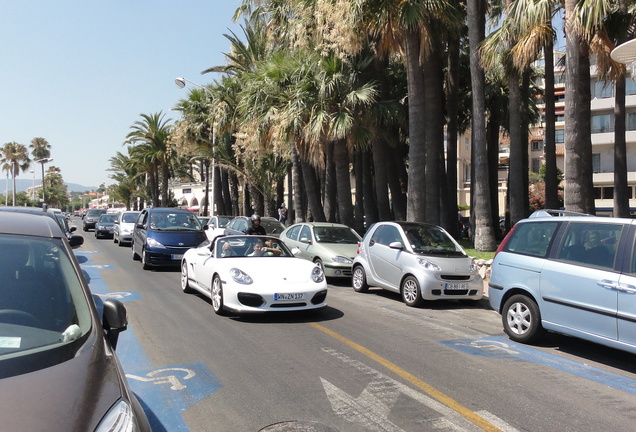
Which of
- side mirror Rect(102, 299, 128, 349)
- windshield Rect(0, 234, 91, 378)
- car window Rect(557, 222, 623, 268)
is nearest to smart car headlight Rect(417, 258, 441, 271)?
car window Rect(557, 222, 623, 268)

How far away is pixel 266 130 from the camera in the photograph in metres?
22.2

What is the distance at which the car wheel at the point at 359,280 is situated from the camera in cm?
1229

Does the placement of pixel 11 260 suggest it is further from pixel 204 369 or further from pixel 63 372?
pixel 204 369

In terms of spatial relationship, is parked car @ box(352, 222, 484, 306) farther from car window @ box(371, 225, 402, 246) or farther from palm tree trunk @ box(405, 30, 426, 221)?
palm tree trunk @ box(405, 30, 426, 221)

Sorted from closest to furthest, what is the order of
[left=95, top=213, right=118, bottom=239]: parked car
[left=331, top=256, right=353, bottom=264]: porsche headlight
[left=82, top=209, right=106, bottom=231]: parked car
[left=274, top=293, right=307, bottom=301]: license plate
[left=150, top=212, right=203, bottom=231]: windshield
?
[left=274, top=293, right=307, bottom=301]: license plate < [left=331, top=256, right=353, bottom=264]: porsche headlight < [left=150, top=212, right=203, bottom=231]: windshield < [left=95, top=213, right=118, bottom=239]: parked car < [left=82, top=209, right=106, bottom=231]: parked car

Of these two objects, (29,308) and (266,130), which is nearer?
(29,308)

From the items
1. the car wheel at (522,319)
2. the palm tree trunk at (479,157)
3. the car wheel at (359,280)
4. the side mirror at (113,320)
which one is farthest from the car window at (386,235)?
the side mirror at (113,320)

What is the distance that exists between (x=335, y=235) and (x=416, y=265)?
4.65m

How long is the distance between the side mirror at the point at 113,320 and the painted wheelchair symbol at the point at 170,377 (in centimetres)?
196

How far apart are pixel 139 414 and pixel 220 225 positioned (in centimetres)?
2117

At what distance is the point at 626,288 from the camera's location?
6.13 meters

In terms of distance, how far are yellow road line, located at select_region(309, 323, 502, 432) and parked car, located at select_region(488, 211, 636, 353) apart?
232 centimetres

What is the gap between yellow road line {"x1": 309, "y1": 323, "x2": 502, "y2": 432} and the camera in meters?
4.57

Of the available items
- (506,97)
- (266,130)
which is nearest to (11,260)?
(266,130)
